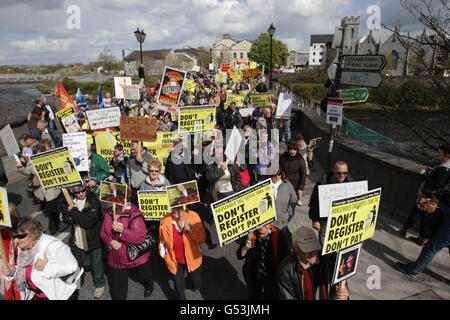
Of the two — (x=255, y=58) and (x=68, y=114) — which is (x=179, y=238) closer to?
(x=68, y=114)

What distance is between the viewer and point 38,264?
2.87 m

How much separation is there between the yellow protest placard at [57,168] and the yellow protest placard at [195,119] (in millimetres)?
2720

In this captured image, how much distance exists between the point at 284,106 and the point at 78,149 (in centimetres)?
762

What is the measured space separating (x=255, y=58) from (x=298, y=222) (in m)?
108

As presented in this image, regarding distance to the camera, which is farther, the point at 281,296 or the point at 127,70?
the point at 127,70

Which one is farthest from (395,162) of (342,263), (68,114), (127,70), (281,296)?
(127,70)

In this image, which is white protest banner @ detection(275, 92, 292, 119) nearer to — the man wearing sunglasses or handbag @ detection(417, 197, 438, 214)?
the man wearing sunglasses

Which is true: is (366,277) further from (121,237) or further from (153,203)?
(121,237)

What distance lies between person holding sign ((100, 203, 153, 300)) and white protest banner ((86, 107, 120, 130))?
497 cm

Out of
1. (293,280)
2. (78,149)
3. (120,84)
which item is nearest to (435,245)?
(293,280)

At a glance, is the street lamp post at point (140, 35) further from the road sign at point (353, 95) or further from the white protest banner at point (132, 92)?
the road sign at point (353, 95)

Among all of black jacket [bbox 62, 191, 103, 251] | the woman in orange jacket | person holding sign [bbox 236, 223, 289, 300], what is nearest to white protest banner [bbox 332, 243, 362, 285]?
person holding sign [bbox 236, 223, 289, 300]

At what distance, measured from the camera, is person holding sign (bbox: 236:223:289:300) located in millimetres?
3240
